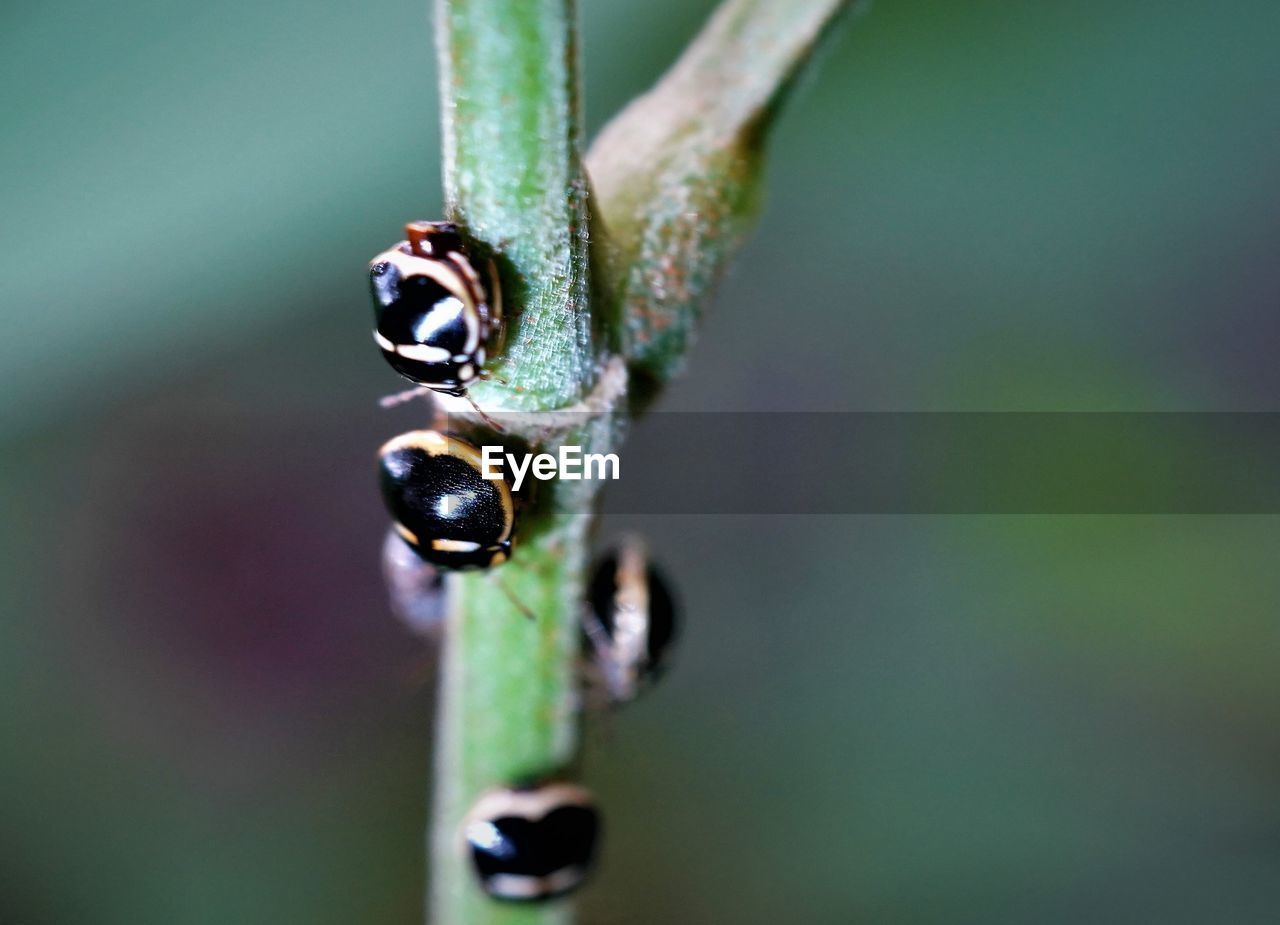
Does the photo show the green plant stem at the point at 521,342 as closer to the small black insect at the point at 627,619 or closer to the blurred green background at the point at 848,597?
the small black insect at the point at 627,619

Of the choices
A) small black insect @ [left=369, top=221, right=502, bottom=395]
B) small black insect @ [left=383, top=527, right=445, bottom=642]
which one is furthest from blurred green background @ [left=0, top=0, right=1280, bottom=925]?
small black insect @ [left=369, top=221, right=502, bottom=395]

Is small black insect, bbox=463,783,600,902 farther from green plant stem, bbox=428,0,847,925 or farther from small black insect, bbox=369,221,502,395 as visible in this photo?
small black insect, bbox=369,221,502,395

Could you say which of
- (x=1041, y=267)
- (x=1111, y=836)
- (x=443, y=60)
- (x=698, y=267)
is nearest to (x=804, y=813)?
(x=1111, y=836)

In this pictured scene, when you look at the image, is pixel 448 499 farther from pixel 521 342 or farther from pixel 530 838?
pixel 530 838

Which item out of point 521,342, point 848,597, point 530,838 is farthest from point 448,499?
point 848,597

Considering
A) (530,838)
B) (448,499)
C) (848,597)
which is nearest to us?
(448,499)

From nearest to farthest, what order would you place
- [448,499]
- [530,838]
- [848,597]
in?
[448,499] < [530,838] < [848,597]

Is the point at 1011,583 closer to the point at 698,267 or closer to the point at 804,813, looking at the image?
the point at 804,813

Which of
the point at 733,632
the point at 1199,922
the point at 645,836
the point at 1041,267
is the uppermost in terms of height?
the point at 1041,267
